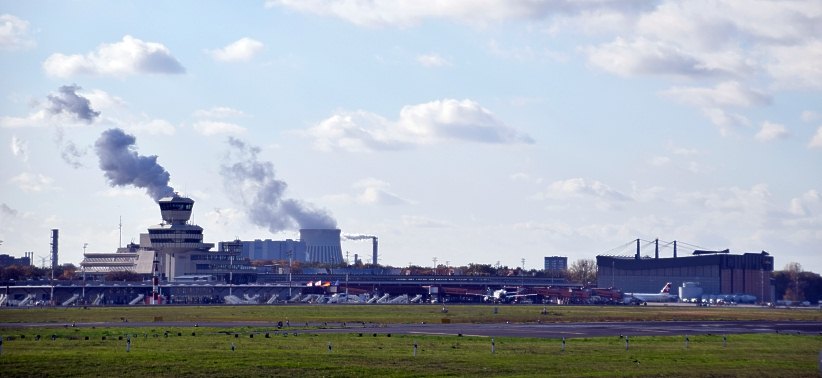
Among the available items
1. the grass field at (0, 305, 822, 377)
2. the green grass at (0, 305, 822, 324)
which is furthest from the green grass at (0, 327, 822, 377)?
the green grass at (0, 305, 822, 324)

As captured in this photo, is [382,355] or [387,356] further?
[382,355]

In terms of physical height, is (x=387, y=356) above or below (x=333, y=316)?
above

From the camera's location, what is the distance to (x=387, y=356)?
69.9 m

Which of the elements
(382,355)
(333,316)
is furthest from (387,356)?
(333,316)

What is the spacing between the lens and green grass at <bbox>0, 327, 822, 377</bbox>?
60.0 m

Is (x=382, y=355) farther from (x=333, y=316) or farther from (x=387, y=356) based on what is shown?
(x=333, y=316)

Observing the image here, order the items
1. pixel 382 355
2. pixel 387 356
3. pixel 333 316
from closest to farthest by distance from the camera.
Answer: pixel 387 356, pixel 382 355, pixel 333 316

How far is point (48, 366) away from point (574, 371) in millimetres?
29650

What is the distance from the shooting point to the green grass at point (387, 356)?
60.0 m

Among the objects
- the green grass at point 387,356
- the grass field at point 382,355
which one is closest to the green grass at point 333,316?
the grass field at point 382,355

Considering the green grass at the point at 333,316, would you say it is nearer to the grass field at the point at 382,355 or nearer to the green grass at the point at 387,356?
the grass field at the point at 382,355

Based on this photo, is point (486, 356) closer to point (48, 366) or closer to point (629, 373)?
point (629, 373)

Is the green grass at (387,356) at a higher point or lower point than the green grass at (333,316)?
higher

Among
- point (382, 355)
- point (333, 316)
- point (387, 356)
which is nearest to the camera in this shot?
point (387, 356)
